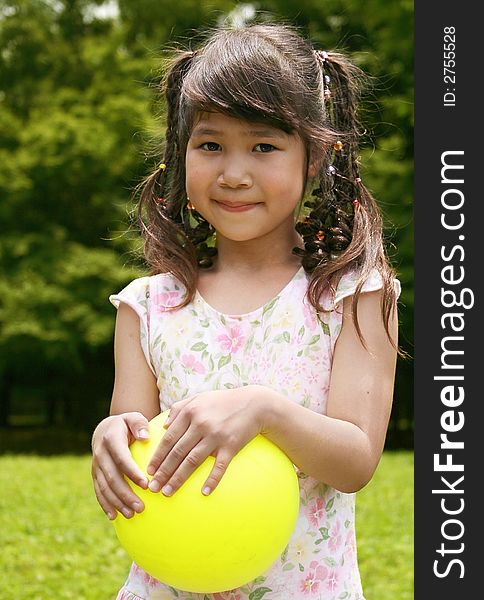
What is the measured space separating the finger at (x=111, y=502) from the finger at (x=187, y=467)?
3.6 inches

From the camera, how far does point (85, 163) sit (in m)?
19.9

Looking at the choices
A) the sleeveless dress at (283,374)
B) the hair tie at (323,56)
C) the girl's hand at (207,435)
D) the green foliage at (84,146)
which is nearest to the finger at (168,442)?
the girl's hand at (207,435)

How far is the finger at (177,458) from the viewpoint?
207cm

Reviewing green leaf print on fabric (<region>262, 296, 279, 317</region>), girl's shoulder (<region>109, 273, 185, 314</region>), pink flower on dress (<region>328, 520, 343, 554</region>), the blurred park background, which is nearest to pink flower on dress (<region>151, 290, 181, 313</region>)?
girl's shoulder (<region>109, 273, 185, 314</region>)

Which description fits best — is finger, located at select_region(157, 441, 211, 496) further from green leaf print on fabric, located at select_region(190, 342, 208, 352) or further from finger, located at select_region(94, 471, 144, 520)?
green leaf print on fabric, located at select_region(190, 342, 208, 352)

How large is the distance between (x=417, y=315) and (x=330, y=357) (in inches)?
103

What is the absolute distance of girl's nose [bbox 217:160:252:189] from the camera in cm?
230

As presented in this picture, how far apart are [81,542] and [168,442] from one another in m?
5.37

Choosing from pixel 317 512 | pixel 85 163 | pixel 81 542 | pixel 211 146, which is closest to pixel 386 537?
pixel 81 542

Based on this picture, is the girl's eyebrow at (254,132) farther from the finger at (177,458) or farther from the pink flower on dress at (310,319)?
the finger at (177,458)

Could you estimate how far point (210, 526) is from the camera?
2.08m

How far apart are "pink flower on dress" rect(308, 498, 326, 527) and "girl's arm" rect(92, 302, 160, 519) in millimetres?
482

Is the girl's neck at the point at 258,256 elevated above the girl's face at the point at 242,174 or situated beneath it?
situated beneath

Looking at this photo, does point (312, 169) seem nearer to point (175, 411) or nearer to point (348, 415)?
point (348, 415)
